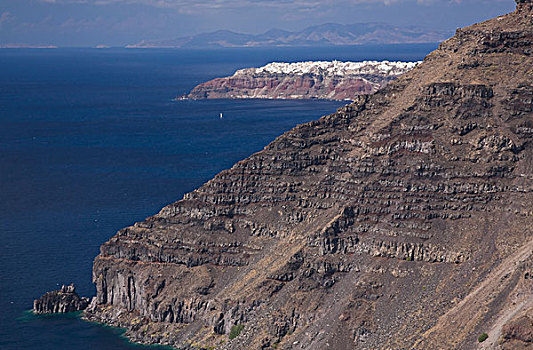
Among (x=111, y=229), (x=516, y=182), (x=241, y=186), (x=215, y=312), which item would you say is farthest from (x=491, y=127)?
(x=111, y=229)

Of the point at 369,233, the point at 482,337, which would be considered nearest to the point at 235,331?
the point at 369,233

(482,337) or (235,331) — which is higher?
(482,337)

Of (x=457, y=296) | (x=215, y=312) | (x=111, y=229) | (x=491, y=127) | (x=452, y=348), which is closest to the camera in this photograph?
(x=452, y=348)

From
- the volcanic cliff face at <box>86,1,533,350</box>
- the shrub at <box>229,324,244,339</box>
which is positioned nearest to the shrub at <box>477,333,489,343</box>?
the volcanic cliff face at <box>86,1,533,350</box>

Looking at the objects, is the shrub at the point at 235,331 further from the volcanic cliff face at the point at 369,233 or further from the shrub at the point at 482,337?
the shrub at the point at 482,337

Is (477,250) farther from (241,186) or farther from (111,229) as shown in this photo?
(111,229)

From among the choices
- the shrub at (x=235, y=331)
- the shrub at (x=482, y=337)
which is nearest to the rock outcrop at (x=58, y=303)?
the shrub at (x=235, y=331)

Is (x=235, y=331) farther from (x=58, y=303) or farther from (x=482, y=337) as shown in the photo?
(x=482, y=337)
